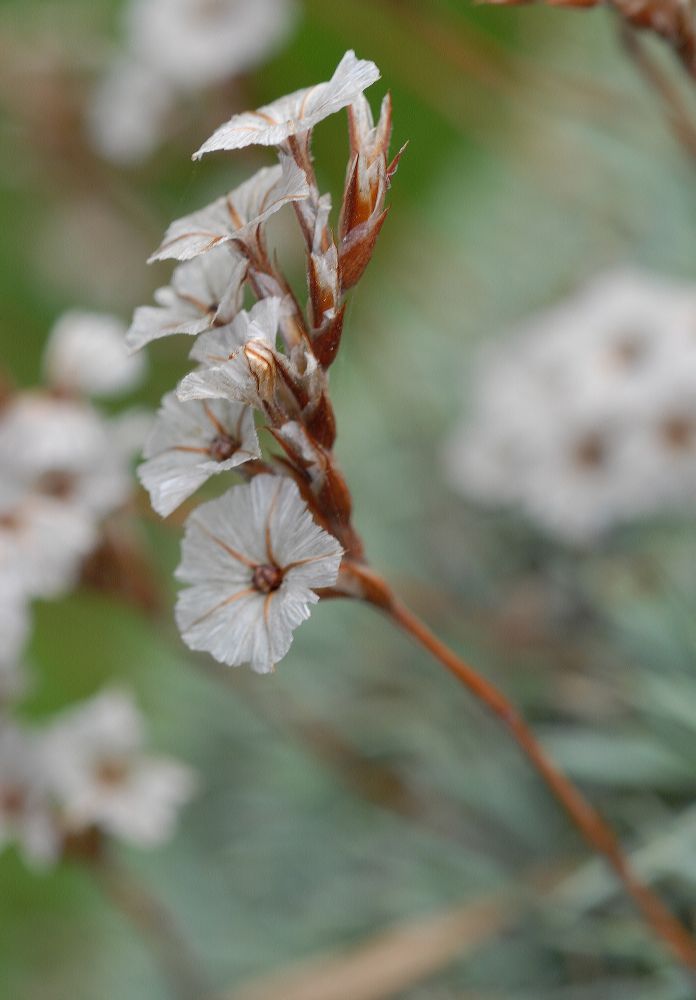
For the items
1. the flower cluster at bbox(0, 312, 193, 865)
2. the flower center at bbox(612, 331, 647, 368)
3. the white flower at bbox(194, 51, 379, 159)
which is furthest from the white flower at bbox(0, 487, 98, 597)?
the flower center at bbox(612, 331, 647, 368)

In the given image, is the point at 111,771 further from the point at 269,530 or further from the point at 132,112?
the point at 132,112

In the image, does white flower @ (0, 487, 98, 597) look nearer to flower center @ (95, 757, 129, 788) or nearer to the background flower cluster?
the background flower cluster

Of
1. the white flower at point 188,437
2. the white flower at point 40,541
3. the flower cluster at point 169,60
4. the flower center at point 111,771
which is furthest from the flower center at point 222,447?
the flower cluster at point 169,60

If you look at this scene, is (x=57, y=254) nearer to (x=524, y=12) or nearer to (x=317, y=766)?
(x=524, y=12)

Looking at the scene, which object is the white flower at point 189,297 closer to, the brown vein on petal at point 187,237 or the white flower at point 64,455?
the brown vein on petal at point 187,237

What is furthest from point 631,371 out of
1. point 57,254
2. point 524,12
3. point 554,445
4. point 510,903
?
point 524,12

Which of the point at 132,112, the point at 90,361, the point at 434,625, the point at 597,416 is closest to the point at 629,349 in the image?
the point at 597,416
